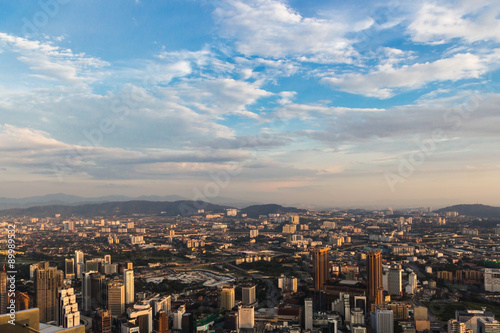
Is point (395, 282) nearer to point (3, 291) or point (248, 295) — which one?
point (248, 295)

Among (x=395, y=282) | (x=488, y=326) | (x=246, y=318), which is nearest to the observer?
(x=488, y=326)

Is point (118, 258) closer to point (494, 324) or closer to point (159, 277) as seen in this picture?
point (159, 277)

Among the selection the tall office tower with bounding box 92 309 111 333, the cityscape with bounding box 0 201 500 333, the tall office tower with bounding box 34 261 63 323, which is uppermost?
the tall office tower with bounding box 34 261 63 323

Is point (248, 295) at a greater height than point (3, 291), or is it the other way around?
point (3, 291)

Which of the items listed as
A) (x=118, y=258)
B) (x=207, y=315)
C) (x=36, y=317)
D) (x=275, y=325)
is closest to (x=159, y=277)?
(x=118, y=258)

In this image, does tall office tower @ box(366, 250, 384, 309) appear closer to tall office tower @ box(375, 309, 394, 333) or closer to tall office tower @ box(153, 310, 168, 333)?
tall office tower @ box(375, 309, 394, 333)

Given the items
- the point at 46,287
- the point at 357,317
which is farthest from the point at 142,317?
the point at 357,317

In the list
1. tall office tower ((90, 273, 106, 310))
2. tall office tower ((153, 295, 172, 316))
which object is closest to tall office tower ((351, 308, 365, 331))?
tall office tower ((153, 295, 172, 316))
